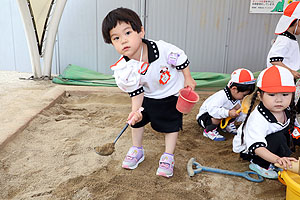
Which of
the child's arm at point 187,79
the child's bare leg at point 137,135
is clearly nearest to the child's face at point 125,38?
the child's arm at point 187,79

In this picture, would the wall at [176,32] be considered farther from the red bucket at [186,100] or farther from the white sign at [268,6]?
the red bucket at [186,100]

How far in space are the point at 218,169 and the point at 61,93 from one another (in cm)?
201

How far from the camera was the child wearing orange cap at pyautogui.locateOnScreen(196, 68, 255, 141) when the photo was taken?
2096 millimetres

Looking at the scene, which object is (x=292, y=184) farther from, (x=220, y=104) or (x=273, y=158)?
(x=220, y=104)

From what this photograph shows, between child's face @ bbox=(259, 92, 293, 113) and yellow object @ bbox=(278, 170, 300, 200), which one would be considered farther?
child's face @ bbox=(259, 92, 293, 113)

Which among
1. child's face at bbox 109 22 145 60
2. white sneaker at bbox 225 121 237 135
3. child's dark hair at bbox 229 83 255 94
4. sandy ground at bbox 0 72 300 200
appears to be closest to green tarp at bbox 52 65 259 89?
sandy ground at bbox 0 72 300 200

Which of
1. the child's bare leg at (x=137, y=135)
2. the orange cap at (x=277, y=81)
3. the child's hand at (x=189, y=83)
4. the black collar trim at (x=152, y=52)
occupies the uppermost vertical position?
the black collar trim at (x=152, y=52)

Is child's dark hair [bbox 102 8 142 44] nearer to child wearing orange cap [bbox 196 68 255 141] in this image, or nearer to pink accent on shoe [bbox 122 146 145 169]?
pink accent on shoe [bbox 122 146 145 169]

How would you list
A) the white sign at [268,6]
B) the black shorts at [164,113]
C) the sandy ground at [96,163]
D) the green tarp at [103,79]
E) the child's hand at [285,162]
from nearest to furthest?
the child's hand at [285,162]
the sandy ground at [96,163]
the black shorts at [164,113]
the green tarp at [103,79]
the white sign at [268,6]

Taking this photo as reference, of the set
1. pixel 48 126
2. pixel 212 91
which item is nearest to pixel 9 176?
pixel 48 126

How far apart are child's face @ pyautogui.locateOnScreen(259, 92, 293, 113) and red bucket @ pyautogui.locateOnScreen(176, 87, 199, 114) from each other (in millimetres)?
369

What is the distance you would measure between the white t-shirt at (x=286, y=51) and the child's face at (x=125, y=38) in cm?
130

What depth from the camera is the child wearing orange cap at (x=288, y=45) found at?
227 cm

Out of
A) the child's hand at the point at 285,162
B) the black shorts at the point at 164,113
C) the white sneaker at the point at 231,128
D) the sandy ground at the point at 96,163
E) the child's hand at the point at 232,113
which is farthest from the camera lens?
the white sneaker at the point at 231,128
